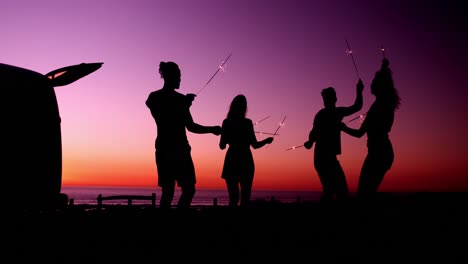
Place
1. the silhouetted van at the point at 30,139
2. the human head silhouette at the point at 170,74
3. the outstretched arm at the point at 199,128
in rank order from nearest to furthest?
the silhouetted van at the point at 30,139, the human head silhouette at the point at 170,74, the outstretched arm at the point at 199,128

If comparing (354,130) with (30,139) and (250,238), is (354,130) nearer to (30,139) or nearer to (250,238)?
(250,238)

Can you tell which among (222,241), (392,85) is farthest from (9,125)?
(392,85)

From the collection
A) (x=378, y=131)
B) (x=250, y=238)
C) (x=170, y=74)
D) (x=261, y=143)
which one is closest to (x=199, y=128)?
(x=170, y=74)

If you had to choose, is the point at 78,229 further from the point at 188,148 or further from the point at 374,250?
the point at 374,250

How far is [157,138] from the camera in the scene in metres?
6.68

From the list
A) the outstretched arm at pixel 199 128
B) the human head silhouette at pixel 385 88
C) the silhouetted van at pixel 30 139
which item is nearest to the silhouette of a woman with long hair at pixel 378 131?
the human head silhouette at pixel 385 88

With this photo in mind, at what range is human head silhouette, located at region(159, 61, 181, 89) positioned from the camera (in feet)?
21.4

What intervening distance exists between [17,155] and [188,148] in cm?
211

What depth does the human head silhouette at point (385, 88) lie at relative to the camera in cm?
708

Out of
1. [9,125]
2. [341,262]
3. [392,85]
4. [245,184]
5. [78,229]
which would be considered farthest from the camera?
[245,184]

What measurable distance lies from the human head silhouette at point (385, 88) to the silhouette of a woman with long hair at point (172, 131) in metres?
2.68

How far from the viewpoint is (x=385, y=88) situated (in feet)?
23.3

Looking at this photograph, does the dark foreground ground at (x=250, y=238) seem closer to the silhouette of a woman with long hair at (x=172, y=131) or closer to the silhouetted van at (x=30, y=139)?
the silhouetted van at (x=30, y=139)

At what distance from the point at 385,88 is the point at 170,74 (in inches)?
121
